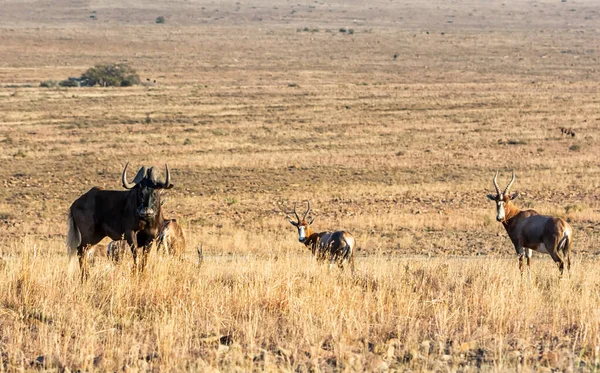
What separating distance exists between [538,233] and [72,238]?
6375mm

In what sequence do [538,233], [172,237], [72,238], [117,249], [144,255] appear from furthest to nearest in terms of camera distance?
[538,233], [172,237], [117,249], [72,238], [144,255]

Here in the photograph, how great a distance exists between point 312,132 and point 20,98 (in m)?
20.1

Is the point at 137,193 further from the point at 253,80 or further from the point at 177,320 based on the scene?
the point at 253,80

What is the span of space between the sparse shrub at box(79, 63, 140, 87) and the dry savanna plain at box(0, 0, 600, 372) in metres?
1.88

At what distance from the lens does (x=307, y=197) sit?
81.1 feet

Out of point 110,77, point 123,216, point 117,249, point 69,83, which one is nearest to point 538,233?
point 117,249

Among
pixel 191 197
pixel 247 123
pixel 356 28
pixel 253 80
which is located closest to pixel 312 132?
pixel 247 123

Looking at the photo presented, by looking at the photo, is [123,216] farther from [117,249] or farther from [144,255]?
[117,249]

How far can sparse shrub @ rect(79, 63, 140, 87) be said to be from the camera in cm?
6206

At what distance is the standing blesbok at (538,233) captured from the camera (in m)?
12.9

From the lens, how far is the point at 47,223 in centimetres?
2088

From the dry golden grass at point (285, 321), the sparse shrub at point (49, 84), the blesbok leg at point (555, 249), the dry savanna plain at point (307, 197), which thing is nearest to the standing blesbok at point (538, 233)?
the blesbok leg at point (555, 249)

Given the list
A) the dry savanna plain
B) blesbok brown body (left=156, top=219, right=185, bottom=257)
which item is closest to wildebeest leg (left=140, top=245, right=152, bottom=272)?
the dry savanna plain

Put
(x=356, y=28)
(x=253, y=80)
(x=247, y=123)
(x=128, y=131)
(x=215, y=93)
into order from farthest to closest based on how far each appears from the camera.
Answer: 1. (x=356, y=28)
2. (x=253, y=80)
3. (x=215, y=93)
4. (x=247, y=123)
5. (x=128, y=131)
